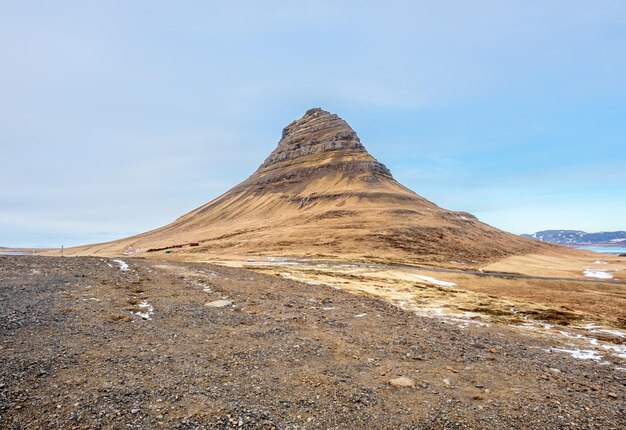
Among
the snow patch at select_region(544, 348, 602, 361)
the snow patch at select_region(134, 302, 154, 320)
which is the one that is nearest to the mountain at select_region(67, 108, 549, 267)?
the snow patch at select_region(134, 302, 154, 320)

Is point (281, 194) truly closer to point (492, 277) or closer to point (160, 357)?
point (492, 277)

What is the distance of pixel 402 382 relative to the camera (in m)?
12.2

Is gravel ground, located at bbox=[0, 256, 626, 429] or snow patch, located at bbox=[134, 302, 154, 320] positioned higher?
snow patch, located at bbox=[134, 302, 154, 320]

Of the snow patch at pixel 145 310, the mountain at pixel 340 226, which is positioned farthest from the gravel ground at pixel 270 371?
Result: the mountain at pixel 340 226

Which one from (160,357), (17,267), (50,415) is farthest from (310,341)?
(17,267)

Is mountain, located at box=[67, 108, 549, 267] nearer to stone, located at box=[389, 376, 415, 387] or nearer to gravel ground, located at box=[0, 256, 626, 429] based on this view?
gravel ground, located at box=[0, 256, 626, 429]

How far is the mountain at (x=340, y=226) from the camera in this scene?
281ft

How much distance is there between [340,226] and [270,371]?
94.4 metres

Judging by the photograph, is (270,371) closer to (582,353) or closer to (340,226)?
(582,353)

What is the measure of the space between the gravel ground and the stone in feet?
0.42

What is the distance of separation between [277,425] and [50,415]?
5597mm

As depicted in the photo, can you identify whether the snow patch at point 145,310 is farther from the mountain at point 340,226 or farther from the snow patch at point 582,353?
the mountain at point 340,226

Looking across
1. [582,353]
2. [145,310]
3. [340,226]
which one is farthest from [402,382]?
[340,226]

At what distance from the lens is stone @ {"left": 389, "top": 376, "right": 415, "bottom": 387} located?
471 inches
